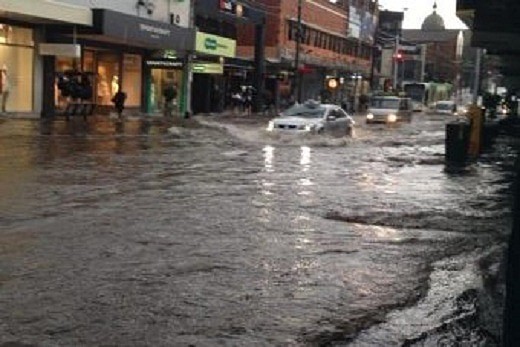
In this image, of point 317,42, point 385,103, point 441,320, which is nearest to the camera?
point 441,320

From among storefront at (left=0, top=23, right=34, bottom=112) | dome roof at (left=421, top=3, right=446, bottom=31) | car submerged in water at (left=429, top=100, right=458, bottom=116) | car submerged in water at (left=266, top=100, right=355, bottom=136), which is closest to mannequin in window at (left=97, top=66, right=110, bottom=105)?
storefront at (left=0, top=23, right=34, bottom=112)

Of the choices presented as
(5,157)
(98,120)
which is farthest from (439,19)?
(5,157)

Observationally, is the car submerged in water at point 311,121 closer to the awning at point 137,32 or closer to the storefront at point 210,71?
the awning at point 137,32

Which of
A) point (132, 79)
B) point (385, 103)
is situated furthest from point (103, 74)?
point (385, 103)

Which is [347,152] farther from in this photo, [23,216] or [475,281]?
[475,281]

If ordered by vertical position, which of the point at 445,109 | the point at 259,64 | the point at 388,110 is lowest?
the point at 445,109

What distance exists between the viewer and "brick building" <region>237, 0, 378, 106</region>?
63.6 metres

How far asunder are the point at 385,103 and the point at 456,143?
89.9 ft

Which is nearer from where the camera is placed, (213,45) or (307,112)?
(307,112)

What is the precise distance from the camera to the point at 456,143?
22.9m

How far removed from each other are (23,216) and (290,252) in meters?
3.65

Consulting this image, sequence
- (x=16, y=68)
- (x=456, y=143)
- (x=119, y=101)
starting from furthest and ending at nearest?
(x=119, y=101)
(x=16, y=68)
(x=456, y=143)

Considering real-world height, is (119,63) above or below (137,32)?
below

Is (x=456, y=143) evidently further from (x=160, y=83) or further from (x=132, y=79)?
(x=160, y=83)
